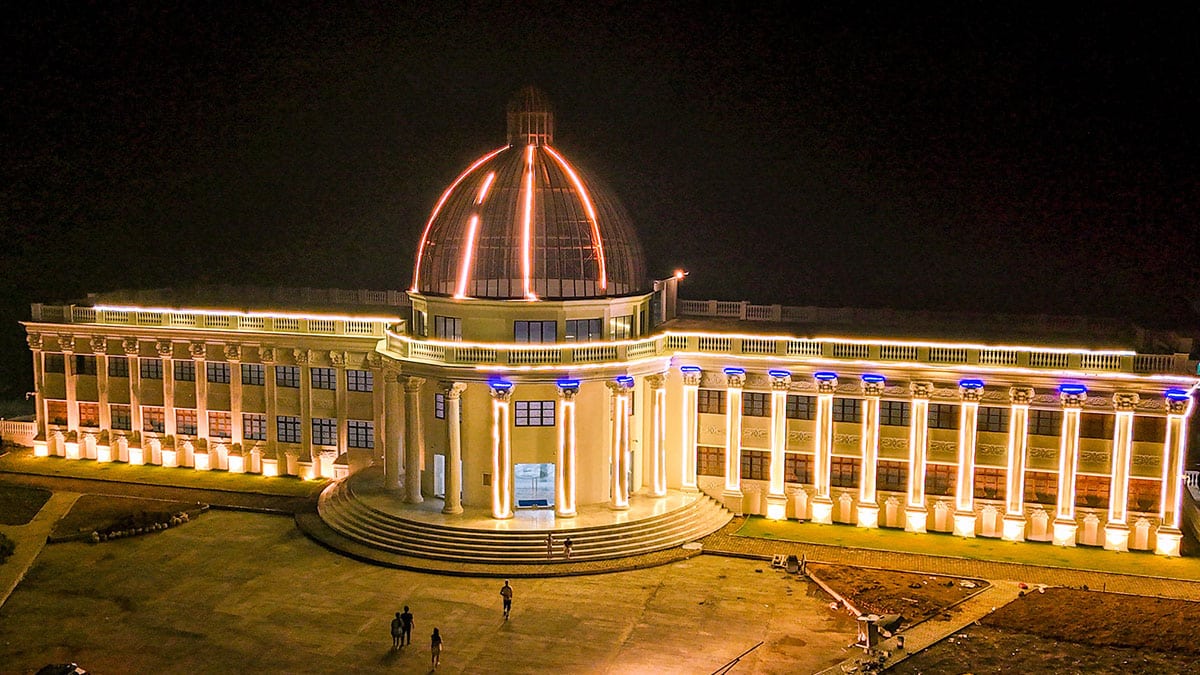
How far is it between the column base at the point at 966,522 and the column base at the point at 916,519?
3.90 feet

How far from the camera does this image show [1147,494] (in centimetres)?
4031

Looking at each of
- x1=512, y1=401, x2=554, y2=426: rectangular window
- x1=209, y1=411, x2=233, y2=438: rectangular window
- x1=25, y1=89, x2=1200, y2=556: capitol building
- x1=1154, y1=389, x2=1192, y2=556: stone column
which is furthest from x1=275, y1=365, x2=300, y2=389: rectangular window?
x1=1154, y1=389, x2=1192, y2=556: stone column

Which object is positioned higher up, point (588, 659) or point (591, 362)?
point (591, 362)

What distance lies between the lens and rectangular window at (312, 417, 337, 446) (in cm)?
4991

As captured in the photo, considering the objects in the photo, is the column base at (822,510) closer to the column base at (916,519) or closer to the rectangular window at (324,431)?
the column base at (916,519)

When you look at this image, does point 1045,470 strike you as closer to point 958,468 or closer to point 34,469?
point 958,468

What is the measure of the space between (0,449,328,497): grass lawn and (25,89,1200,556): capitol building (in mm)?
4088

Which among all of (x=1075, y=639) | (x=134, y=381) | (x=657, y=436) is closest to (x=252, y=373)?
(x=134, y=381)

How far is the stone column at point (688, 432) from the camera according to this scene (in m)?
44.2

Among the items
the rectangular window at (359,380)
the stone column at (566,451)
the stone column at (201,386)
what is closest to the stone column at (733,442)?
the stone column at (566,451)

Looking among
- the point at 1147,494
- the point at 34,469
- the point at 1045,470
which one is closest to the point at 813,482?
the point at 1045,470

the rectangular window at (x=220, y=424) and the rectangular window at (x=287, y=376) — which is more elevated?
the rectangular window at (x=287, y=376)

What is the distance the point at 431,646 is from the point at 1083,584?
21716 mm

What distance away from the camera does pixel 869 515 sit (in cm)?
4306
